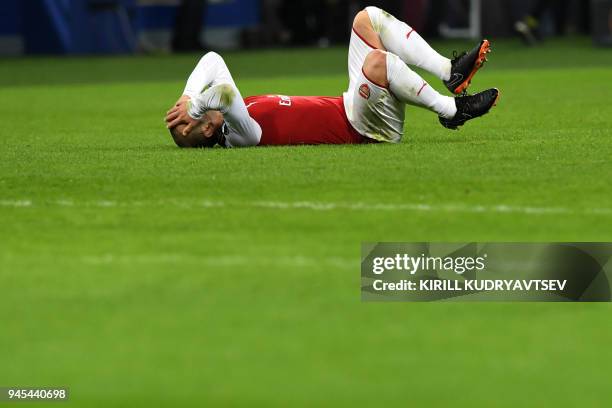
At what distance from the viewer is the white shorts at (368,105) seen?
31.6ft

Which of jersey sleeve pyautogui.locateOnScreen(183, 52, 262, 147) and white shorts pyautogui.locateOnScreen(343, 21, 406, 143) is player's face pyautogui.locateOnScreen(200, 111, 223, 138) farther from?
white shorts pyautogui.locateOnScreen(343, 21, 406, 143)

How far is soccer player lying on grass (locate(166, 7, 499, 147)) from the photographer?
9531mm

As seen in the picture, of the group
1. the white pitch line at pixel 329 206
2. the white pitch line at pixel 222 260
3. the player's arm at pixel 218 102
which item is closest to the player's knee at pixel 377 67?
the player's arm at pixel 218 102

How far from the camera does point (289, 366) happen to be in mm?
4836

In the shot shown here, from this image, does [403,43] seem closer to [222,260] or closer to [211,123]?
[211,123]

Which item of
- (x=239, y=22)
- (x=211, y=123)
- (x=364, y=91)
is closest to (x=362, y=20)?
(x=364, y=91)

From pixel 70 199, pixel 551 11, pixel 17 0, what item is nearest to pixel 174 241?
pixel 70 199

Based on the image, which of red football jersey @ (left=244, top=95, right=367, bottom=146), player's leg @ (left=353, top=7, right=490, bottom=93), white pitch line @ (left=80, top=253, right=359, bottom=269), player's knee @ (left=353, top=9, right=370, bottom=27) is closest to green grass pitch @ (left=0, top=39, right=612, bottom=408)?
white pitch line @ (left=80, top=253, right=359, bottom=269)

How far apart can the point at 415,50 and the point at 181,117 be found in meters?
1.58

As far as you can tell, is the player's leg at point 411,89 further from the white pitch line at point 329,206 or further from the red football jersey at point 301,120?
the white pitch line at point 329,206

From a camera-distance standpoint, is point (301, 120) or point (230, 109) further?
point (301, 120)

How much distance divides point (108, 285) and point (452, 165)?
3.46 m

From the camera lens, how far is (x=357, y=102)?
9.70 metres

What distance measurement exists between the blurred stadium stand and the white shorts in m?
17.6
